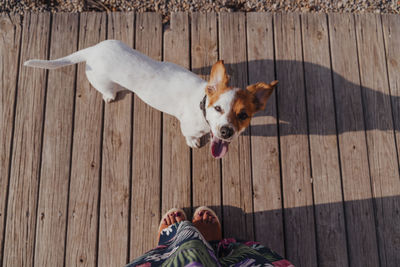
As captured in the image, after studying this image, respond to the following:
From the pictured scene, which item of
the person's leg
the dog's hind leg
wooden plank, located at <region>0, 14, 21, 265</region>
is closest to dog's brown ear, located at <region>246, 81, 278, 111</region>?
the person's leg

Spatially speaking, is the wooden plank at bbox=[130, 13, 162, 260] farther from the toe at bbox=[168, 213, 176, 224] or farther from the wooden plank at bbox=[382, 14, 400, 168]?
the wooden plank at bbox=[382, 14, 400, 168]

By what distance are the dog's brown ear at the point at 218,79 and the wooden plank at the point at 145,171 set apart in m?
0.84

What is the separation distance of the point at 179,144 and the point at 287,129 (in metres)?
1.01

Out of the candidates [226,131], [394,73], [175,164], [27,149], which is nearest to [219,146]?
[226,131]

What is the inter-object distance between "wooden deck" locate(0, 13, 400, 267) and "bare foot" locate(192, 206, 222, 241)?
0.35 ft

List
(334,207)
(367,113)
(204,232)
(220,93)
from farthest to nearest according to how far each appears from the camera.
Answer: (367,113)
(334,207)
(204,232)
(220,93)

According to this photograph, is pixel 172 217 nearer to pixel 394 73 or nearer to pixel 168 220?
pixel 168 220

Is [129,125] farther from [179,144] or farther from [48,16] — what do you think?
[48,16]

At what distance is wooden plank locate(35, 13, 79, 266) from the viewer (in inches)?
89.4

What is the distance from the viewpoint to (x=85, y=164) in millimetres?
2391

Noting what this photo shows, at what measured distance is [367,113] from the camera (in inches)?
99.3

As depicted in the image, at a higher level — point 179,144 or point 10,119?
point 10,119

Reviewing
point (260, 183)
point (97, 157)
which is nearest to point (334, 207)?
point (260, 183)

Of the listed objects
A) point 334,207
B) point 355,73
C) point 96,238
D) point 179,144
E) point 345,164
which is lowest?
point 96,238
